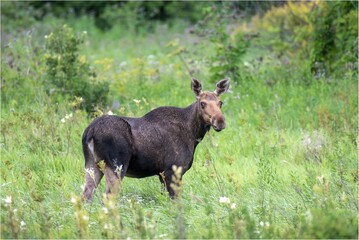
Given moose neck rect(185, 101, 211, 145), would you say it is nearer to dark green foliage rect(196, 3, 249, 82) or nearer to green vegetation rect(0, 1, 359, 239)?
green vegetation rect(0, 1, 359, 239)

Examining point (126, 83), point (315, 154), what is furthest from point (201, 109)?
point (126, 83)

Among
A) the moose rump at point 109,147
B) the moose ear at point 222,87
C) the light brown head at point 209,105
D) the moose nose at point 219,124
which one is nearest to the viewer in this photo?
the moose rump at point 109,147

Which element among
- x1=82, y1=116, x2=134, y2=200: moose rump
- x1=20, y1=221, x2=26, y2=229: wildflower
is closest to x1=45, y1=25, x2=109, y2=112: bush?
x1=82, y1=116, x2=134, y2=200: moose rump

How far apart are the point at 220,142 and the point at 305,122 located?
164 centimetres

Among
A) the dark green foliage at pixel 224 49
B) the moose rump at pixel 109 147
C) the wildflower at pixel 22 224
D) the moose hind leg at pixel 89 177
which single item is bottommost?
the dark green foliage at pixel 224 49

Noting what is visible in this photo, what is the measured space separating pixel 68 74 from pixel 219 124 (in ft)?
17.9

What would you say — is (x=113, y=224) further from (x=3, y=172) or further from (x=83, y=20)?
(x=83, y=20)

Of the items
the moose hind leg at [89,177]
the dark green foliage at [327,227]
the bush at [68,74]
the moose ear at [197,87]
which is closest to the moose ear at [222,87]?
the moose ear at [197,87]

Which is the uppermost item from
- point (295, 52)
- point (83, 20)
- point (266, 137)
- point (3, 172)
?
point (3, 172)

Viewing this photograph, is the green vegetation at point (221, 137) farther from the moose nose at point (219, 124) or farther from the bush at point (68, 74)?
the moose nose at point (219, 124)

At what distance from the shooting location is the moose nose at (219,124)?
8609 millimetres

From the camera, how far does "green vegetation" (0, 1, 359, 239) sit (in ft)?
23.2

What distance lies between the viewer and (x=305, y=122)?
41.0 ft

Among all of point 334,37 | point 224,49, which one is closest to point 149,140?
point 224,49
